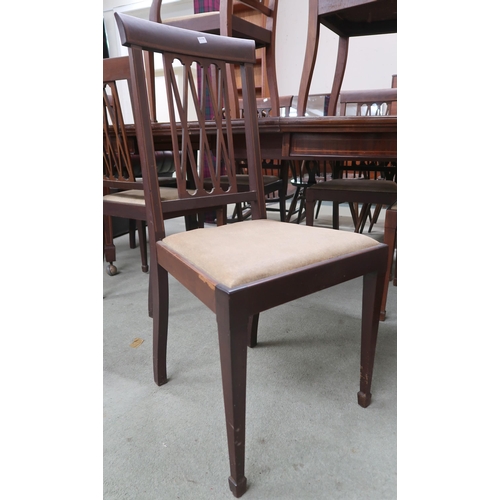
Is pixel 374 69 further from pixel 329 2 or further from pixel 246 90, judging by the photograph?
pixel 246 90

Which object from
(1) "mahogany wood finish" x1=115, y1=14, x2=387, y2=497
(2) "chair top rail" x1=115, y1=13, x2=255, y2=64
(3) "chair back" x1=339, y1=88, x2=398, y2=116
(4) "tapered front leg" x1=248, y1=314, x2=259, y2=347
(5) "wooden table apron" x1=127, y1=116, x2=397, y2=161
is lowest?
(4) "tapered front leg" x1=248, y1=314, x2=259, y2=347

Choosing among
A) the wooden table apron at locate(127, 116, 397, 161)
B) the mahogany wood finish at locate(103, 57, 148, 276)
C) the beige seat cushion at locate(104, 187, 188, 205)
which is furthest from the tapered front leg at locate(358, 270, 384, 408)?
the mahogany wood finish at locate(103, 57, 148, 276)

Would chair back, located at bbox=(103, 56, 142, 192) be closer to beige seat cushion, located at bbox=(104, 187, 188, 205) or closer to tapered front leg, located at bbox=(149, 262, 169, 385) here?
beige seat cushion, located at bbox=(104, 187, 188, 205)

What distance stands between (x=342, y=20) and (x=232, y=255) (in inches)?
63.1

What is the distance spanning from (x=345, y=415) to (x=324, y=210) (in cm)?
327

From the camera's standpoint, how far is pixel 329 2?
1.57 m

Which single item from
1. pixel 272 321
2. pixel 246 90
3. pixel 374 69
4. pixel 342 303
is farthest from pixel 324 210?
pixel 246 90

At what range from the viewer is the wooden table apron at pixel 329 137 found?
4.01ft

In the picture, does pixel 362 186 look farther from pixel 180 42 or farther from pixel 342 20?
pixel 180 42

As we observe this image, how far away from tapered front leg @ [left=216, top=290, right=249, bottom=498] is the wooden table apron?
0.86 metres

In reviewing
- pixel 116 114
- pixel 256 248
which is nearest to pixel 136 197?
pixel 116 114

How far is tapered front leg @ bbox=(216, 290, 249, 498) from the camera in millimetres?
663

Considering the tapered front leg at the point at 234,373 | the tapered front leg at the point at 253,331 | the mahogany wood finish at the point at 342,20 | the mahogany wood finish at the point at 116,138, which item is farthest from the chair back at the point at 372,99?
the tapered front leg at the point at 234,373

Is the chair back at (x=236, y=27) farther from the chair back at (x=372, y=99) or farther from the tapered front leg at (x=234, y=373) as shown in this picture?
the tapered front leg at (x=234, y=373)
